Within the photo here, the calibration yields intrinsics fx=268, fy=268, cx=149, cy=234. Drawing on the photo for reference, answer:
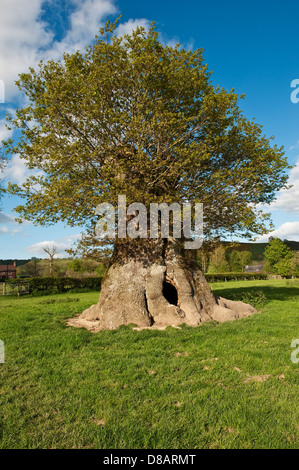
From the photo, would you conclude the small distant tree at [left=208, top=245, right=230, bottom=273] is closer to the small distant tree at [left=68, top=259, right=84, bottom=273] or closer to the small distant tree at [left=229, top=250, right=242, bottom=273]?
the small distant tree at [left=229, top=250, right=242, bottom=273]

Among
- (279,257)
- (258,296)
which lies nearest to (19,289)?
(258,296)

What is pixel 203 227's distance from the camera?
506 inches

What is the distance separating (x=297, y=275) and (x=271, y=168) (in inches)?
2079

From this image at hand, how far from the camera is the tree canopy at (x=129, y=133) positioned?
34.1ft

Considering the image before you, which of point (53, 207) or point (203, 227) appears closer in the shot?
point (53, 207)

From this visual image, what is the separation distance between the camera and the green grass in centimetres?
383

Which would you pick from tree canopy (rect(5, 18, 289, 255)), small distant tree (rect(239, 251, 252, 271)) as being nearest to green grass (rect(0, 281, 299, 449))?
tree canopy (rect(5, 18, 289, 255))

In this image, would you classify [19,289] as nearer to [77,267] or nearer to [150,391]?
[77,267]

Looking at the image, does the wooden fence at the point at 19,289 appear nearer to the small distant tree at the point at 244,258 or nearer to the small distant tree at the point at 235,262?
the small distant tree at the point at 235,262

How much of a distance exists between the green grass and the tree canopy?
199 inches

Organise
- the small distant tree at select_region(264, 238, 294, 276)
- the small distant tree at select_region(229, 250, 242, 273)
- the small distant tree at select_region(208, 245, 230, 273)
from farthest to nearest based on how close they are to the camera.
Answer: the small distant tree at select_region(229, 250, 242, 273)
the small distant tree at select_region(208, 245, 230, 273)
the small distant tree at select_region(264, 238, 294, 276)
